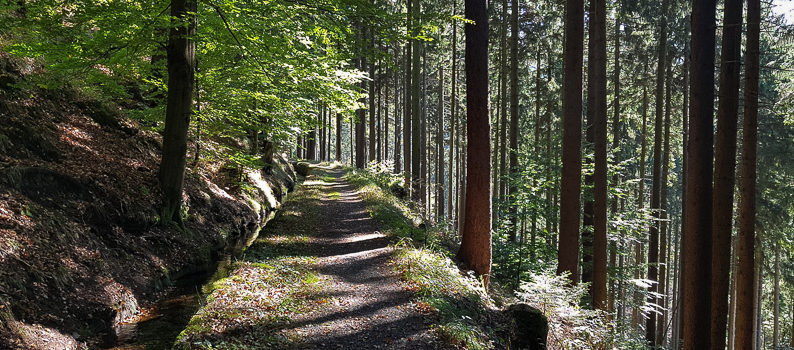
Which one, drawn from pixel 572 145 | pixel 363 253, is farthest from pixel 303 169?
pixel 572 145

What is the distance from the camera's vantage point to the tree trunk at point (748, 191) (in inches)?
378

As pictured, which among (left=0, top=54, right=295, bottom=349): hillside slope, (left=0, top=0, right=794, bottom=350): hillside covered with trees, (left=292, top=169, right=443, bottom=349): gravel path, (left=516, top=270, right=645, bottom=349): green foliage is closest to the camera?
(left=292, top=169, right=443, bottom=349): gravel path

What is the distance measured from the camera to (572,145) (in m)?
9.72

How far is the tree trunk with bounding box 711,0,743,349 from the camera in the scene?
822 centimetres

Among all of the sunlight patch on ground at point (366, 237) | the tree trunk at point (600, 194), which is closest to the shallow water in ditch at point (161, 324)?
the sunlight patch on ground at point (366, 237)

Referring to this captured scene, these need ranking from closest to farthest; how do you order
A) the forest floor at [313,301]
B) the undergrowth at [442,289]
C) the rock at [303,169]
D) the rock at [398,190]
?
the forest floor at [313,301], the undergrowth at [442,289], the rock at [398,190], the rock at [303,169]

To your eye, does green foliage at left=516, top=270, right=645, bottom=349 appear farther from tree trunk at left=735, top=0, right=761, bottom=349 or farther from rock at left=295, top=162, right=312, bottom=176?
rock at left=295, top=162, right=312, bottom=176

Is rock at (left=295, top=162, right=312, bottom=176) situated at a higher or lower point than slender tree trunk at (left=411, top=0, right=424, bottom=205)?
lower

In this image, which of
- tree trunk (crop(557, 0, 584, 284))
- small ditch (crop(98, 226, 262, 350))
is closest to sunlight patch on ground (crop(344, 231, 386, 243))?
small ditch (crop(98, 226, 262, 350))

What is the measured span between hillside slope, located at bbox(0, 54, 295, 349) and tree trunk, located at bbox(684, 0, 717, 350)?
9640 millimetres

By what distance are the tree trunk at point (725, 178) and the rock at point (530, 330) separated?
4596mm

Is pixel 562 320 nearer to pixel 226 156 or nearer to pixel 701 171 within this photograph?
pixel 701 171

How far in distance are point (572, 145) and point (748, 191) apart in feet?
15.6

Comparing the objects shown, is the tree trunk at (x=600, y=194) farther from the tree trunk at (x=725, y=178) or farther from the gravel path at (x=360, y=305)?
the gravel path at (x=360, y=305)
